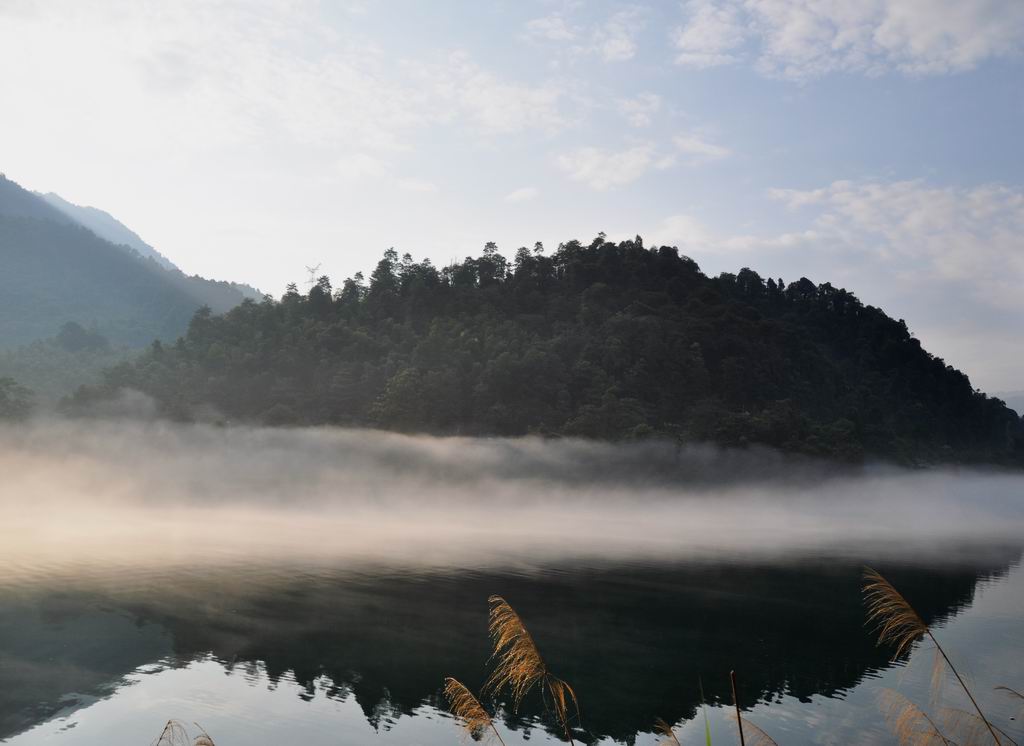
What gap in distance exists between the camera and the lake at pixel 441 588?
2366 cm

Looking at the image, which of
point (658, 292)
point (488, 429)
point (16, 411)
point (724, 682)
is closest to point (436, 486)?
point (488, 429)

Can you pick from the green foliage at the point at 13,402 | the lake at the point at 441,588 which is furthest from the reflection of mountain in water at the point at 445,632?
the green foliage at the point at 13,402

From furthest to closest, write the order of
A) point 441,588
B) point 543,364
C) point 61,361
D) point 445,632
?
point 61,361 → point 543,364 → point 441,588 → point 445,632

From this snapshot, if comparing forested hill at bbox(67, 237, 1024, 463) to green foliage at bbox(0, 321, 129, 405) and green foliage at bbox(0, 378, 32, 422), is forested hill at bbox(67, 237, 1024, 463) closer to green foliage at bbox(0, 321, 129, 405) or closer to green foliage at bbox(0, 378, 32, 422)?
green foliage at bbox(0, 378, 32, 422)

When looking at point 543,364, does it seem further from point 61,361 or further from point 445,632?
point 61,361

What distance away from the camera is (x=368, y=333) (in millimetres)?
122625

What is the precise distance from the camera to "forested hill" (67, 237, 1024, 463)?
10844cm

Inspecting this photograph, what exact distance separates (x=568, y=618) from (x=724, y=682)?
1090cm

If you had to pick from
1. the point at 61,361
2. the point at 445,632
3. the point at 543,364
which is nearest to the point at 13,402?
the point at 61,361

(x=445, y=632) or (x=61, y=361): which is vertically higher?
(x=61, y=361)

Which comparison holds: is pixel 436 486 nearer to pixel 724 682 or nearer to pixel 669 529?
pixel 669 529

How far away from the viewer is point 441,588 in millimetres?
43656

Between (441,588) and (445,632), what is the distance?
34.7 ft

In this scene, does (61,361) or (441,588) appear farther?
(61,361)
